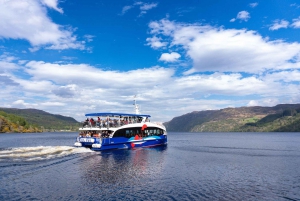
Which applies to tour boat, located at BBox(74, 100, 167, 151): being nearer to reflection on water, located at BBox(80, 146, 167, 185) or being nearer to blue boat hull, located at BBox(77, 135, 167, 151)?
blue boat hull, located at BBox(77, 135, 167, 151)

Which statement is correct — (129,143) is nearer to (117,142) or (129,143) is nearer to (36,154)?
(117,142)

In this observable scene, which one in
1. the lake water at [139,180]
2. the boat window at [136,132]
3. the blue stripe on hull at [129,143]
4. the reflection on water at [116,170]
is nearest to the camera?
the lake water at [139,180]

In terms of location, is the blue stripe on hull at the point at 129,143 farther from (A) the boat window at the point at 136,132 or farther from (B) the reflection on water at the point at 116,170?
(B) the reflection on water at the point at 116,170

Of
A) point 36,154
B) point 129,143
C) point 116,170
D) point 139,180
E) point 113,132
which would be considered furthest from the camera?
point 129,143

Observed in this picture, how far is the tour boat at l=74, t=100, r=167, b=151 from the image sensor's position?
175ft

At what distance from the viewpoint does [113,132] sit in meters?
54.5

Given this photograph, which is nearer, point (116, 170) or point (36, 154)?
point (116, 170)

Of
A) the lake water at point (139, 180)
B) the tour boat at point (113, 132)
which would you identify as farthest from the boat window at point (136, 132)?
the lake water at point (139, 180)

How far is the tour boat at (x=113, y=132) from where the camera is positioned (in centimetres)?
5347

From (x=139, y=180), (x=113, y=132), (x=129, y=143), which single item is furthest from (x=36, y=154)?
(x=139, y=180)

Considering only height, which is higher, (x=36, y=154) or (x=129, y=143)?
(x=129, y=143)

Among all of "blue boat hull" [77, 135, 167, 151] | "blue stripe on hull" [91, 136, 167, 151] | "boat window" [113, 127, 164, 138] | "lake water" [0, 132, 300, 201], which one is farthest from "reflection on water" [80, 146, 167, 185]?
"boat window" [113, 127, 164, 138]

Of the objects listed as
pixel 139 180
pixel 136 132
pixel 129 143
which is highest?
pixel 136 132

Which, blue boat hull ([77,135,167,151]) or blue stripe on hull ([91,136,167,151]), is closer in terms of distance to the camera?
blue boat hull ([77,135,167,151])
